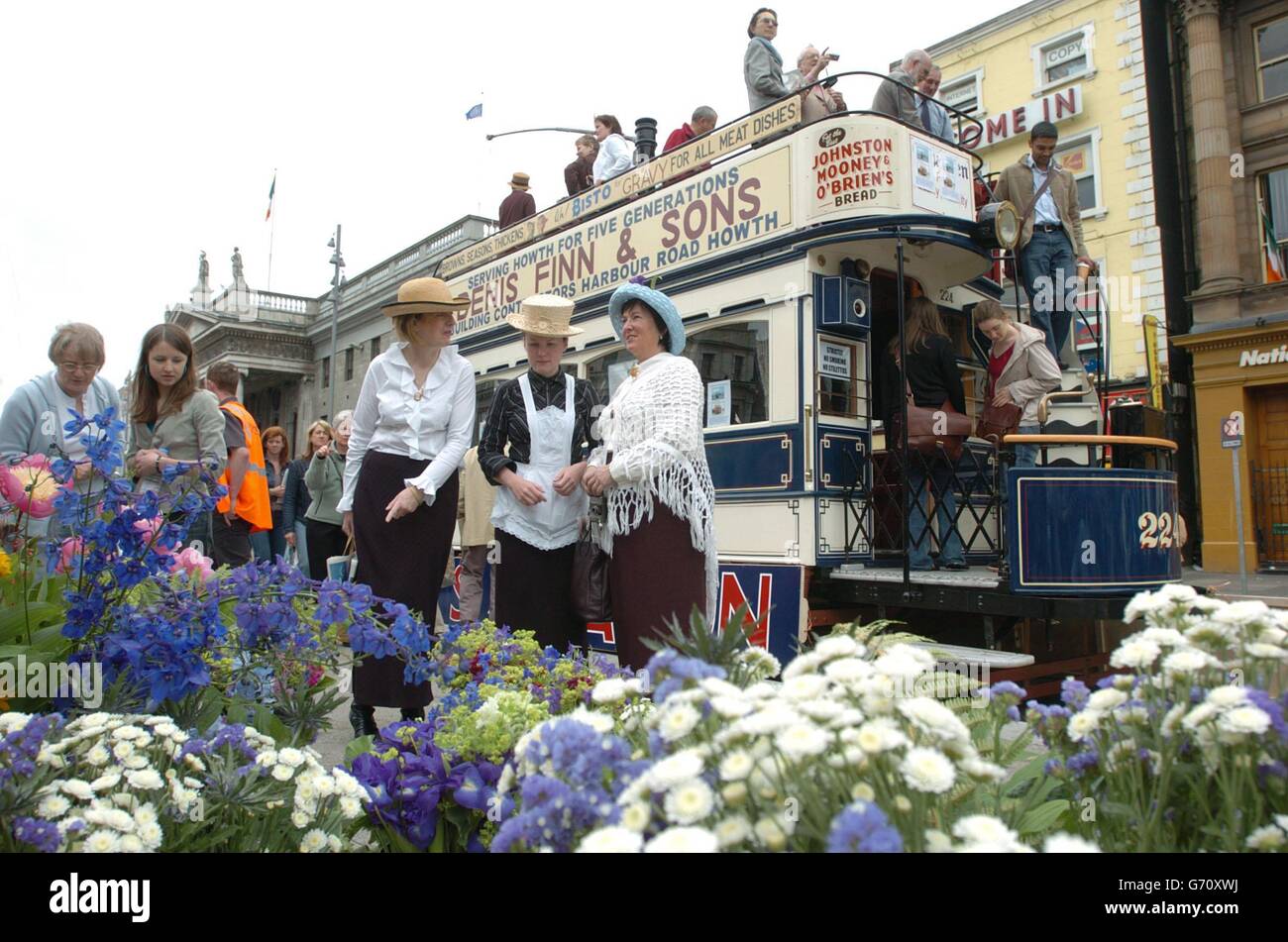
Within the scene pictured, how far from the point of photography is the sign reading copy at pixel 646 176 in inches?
229

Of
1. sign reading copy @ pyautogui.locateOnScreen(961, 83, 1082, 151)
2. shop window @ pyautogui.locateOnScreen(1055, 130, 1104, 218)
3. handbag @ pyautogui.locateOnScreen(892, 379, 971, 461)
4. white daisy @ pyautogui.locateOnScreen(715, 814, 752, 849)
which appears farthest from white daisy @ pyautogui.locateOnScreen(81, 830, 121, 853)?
shop window @ pyautogui.locateOnScreen(1055, 130, 1104, 218)

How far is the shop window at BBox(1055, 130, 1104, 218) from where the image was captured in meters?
19.1

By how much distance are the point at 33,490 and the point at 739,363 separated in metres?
4.39

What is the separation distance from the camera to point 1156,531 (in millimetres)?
4609

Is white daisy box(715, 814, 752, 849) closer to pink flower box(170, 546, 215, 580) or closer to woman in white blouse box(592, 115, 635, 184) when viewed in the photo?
pink flower box(170, 546, 215, 580)

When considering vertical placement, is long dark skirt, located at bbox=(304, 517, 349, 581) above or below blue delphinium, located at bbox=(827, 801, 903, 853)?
above

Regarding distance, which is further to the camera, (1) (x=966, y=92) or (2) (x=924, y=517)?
(1) (x=966, y=92)

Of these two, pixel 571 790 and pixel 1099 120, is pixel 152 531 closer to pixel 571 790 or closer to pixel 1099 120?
pixel 571 790

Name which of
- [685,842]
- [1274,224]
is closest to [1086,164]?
[1274,224]

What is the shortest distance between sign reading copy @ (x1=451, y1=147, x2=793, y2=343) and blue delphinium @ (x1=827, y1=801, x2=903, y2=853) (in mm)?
5190

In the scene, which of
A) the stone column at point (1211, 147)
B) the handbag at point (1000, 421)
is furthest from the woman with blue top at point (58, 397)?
the stone column at point (1211, 147)

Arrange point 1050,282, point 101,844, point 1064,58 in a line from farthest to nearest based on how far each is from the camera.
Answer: point 1064,58, point 1050,282, point 101,844

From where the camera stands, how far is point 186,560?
8.34 feet

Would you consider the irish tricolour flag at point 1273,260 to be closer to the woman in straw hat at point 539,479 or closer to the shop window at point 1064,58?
the shop window at point 1064,58
